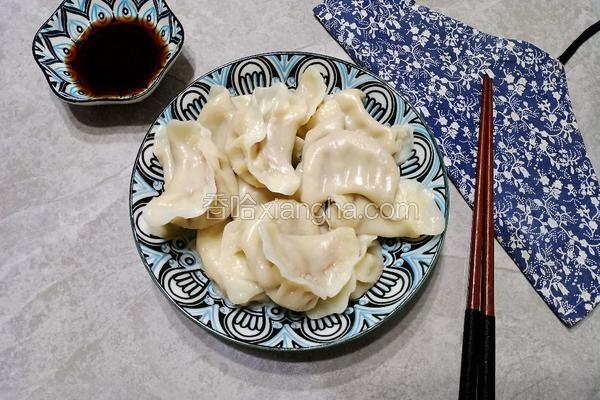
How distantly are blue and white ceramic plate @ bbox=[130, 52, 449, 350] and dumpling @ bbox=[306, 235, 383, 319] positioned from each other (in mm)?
23

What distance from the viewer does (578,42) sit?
2.15 meters

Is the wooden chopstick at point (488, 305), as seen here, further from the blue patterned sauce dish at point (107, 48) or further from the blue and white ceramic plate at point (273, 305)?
the blue patterned sauce dish at point (107, 48)

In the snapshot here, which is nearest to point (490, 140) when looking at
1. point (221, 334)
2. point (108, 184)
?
point (221, 334)

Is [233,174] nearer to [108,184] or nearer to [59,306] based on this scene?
[108,184]

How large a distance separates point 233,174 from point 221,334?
495mm

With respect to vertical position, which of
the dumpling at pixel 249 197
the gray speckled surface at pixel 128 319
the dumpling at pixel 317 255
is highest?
the dumpling at pixel 317 255

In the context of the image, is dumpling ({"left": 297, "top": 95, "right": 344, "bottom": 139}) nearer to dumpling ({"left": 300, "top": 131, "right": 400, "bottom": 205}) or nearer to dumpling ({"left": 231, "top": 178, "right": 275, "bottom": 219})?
dumpling ({"left": 300, "top": 131, "right": 400, "bottom": 205})

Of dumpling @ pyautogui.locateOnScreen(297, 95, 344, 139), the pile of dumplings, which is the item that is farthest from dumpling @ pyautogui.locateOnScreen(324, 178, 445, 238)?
dumpling @ pyautogui.locateOnScreen(297, 95, 344, 139)

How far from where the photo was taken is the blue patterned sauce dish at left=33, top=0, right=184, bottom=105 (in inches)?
71.6

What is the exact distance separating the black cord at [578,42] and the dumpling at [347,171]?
1137 millimetres

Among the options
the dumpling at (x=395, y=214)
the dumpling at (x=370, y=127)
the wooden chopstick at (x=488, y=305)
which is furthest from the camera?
the dumpling at (x=370, y=127)

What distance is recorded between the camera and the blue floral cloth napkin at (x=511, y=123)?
1752 millimetres

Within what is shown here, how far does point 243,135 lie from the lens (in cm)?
153

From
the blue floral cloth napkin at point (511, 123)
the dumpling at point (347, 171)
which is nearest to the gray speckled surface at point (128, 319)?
the blue floral cloth napkin at point (511, 123)
